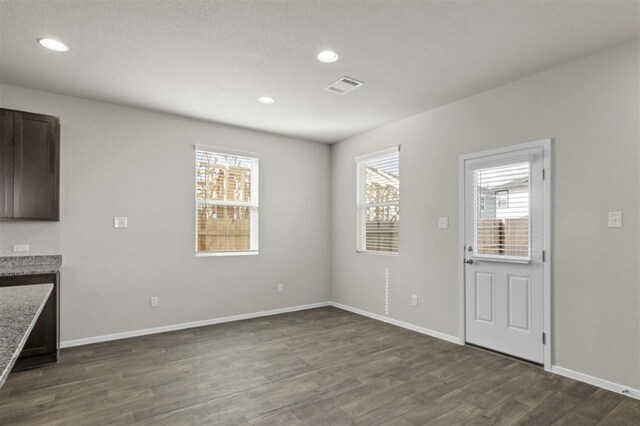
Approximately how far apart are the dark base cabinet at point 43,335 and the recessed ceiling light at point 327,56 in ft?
10.2

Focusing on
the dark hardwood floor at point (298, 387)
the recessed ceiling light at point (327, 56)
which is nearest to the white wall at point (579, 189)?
the dark hardwood floor at point (298, 387)

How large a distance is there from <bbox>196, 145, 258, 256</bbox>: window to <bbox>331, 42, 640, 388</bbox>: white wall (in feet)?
8.22

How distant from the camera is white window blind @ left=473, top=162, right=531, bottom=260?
3.42 m

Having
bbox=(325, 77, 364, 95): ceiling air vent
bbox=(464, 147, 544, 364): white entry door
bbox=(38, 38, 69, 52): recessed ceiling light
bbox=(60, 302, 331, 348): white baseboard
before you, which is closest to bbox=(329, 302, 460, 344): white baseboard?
bbox=(464, 147, 544, 364): white entry door

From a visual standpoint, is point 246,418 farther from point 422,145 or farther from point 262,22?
point 422,145

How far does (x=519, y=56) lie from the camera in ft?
9.77

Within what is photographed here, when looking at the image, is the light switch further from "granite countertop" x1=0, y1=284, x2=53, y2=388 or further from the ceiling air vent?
"granite countertop" x1=0, y1=284, x2=53, y2=388

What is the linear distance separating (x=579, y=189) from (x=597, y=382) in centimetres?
156

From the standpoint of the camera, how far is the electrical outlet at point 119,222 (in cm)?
412

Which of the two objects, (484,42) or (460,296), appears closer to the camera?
(484,42)

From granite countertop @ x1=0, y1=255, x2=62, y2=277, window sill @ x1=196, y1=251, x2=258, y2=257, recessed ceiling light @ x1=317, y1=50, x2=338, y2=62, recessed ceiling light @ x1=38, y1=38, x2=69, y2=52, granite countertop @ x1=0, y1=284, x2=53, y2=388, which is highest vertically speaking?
recessed ceiling light @ x1=38, y1=38, x2=69, y2=52

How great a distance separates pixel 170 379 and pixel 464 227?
126 inches

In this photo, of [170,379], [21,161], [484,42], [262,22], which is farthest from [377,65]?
[21,161]

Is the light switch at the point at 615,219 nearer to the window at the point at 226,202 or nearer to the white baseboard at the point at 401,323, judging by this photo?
the white baseboard at the point at 401,323
